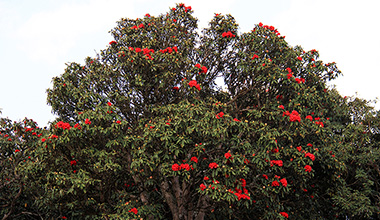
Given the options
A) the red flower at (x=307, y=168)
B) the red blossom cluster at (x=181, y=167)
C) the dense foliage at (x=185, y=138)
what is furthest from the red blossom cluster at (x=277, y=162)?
the red blossom cluster at (x=181, y=167)

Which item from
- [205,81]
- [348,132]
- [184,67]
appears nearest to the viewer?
[184,67]

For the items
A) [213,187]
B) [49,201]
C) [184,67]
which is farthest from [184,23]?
[49,201]

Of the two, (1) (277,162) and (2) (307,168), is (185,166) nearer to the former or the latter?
(1) (277,162)

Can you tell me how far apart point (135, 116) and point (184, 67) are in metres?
2.23

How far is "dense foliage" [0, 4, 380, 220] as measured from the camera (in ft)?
28.9

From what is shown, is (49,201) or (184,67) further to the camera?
(184,67)

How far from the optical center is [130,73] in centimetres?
1038

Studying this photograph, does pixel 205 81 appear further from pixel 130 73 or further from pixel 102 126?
pixel 102 126

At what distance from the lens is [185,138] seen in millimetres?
8531

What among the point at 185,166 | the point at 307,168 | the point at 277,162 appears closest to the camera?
the point at 185,166

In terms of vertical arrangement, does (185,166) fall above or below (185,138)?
below

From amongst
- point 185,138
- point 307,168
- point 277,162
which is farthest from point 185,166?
point 307,168

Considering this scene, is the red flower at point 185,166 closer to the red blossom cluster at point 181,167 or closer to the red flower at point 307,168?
the red blossom cluster at point 181,167

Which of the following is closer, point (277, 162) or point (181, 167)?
point (181, 167)
